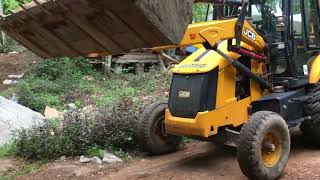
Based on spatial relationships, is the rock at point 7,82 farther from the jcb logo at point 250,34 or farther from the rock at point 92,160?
the jcb logo at point 250,34

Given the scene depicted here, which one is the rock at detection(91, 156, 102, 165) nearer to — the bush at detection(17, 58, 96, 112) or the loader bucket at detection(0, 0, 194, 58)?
the loader bucket at detection(0, 0, 194, 58)

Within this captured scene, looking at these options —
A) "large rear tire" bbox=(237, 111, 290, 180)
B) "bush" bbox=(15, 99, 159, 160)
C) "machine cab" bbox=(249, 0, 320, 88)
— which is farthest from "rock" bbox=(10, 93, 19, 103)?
"large rear tire" bbox=(237, 111, 290, 180)

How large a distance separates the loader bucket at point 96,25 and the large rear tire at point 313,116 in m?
3.40

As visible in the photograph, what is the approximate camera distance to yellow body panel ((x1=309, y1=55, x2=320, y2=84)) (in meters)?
7.12

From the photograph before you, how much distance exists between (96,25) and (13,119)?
5.47 m

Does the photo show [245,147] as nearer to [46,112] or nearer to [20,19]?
[20,19]

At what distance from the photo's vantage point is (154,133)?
7.48m

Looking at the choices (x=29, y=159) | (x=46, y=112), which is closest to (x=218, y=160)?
(x=29, y=159)

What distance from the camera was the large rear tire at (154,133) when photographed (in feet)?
Result: 24.2

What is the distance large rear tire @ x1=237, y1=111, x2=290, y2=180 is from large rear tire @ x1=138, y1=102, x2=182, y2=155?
1.91m

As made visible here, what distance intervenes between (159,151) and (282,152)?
6.73ft

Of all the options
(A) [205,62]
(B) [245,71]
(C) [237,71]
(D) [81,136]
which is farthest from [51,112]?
(B) [245,71]

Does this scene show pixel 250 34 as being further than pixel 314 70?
No

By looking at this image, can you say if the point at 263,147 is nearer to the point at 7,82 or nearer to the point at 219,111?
the point at 219,111
